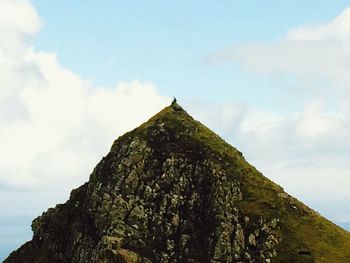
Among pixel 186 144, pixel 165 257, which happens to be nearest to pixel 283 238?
pixel 165 257

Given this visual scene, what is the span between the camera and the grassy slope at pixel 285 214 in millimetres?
111062

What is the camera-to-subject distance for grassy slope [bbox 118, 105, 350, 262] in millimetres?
111062

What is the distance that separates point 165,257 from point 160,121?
4058 cm

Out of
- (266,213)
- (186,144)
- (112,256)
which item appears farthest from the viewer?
(186,144)

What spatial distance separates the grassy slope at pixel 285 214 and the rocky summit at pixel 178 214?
24cm

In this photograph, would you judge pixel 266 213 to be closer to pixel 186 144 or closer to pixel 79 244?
pixel 186 144

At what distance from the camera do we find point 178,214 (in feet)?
390

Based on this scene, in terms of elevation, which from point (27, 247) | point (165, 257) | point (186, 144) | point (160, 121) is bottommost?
point (165, 257)

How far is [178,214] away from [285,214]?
2440cm

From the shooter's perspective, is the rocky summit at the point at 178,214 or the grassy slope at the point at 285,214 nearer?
the grassy slope at the point at 285,214

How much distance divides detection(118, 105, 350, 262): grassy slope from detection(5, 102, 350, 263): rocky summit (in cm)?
24

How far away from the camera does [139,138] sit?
132750 millimetres

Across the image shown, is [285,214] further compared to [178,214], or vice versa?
[285,214]

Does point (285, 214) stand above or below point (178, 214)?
below
